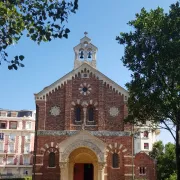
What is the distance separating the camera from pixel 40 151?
109 feet

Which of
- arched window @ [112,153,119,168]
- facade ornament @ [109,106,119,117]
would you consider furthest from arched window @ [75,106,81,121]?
arched window @ [112,153,119,168]

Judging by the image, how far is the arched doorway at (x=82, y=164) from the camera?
33.3 metres

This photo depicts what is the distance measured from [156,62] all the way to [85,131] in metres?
13.7

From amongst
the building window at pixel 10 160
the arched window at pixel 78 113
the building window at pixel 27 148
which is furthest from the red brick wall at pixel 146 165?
the building window at pixel 10 160

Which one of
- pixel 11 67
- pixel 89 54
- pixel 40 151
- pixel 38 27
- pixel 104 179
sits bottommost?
pixel 104 179

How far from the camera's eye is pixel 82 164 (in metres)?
34.8

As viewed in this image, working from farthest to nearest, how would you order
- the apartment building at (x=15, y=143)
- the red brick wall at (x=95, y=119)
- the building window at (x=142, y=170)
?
the apartment building at (x=15, y=143)
the building window at (x=142, y=170)
the red brick wall at (x=95, y=119)

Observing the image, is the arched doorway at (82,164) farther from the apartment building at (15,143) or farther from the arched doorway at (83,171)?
the apartment building at (15,143)

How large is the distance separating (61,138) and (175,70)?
16927 millimetres

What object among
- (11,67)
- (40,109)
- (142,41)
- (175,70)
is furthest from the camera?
(40,109)

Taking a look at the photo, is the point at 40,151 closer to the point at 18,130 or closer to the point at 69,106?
the point at 69,106

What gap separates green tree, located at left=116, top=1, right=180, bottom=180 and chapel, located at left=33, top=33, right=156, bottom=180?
1186cm

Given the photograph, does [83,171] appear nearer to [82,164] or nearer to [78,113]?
[82,164]

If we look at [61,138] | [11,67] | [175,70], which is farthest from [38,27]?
[61,138]
